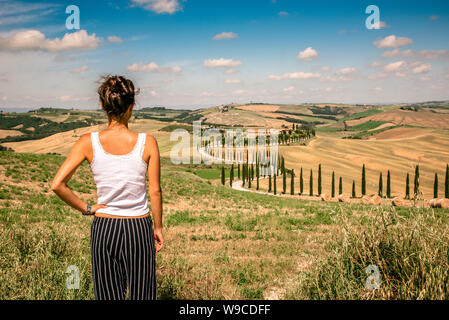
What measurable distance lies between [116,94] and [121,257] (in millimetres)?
1557

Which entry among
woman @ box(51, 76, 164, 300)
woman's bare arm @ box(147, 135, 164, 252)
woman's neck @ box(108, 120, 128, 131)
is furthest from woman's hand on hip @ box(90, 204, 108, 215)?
woman's neck @ box(108, 120, 128, 131)

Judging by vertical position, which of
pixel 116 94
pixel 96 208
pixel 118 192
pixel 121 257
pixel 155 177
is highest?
pixel 116 94

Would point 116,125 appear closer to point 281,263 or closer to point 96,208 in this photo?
point 96,208

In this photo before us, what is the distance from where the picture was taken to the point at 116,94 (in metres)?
2.81

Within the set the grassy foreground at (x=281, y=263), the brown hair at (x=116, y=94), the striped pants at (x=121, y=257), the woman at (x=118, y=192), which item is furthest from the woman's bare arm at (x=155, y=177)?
the grassy foreground at (x=281, y=263)

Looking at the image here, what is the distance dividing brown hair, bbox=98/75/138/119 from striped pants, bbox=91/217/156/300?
104 cm

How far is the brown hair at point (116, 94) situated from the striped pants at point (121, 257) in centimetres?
104

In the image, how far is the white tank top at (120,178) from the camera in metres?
2.79

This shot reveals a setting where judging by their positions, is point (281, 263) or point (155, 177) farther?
point (281, 263)

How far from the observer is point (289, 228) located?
1230 cm

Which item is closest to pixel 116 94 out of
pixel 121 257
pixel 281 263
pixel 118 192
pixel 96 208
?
pixel 118 192

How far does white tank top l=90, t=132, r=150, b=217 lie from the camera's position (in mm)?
2789

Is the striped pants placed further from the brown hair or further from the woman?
the brown hair
